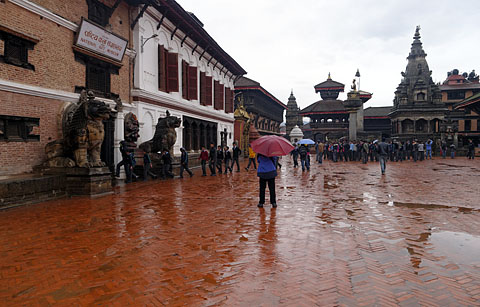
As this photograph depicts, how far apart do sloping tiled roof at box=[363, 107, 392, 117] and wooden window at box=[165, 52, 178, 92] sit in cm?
4363

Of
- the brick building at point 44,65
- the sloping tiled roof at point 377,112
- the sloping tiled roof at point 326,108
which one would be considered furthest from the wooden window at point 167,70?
the sloping tiled roof at point 377,112

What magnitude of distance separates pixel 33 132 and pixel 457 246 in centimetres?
1074

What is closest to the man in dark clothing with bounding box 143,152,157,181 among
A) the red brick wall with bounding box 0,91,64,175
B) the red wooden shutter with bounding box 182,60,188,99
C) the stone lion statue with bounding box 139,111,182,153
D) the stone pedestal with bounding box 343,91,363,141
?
the stone lion statue with bounding box 139,111,182,153

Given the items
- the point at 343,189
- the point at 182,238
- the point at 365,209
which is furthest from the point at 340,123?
the point at 182,238

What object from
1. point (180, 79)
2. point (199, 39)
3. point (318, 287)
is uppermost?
point (199, 39)

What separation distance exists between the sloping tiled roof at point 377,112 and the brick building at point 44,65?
48121mm

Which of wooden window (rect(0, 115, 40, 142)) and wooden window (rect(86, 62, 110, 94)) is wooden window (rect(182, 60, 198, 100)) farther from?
wooden window (rect(0, 115, 40, 142))

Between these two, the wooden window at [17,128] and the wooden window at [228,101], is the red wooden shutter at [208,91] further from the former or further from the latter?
the wooden window at [17,128]

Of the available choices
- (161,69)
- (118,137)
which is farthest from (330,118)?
(118,137)

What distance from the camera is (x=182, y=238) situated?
16.8ft

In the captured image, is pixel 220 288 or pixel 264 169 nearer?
pixel 220 288

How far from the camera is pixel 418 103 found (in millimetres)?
45969

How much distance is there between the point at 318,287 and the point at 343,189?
24.0 ft

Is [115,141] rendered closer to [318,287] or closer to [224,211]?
[224,211]
